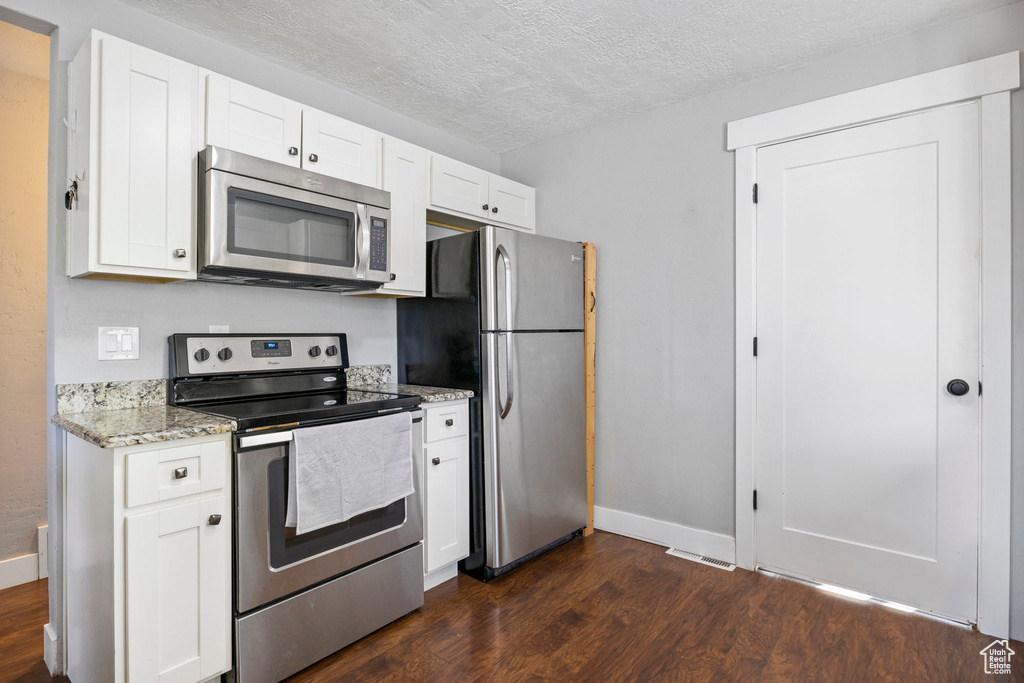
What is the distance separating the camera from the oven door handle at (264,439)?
68.6 inches

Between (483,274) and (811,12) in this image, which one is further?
(483,274)

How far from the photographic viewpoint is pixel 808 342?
257cm

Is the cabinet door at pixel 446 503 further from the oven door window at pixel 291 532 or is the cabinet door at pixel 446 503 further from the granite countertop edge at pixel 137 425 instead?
the granite countertop edge at pixel 137 425

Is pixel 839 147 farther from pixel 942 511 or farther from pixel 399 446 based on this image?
pixel 399 446

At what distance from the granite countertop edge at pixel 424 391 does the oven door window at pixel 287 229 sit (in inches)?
26.6

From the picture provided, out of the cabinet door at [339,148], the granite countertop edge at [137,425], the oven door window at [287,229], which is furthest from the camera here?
the cabinet door at [339,148]

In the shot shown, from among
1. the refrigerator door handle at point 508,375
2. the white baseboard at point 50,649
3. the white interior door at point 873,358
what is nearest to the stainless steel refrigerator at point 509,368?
the refrigerator door handle at point 508,375

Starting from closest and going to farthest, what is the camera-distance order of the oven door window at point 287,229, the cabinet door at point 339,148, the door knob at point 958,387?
1. the oven door window at point 287,229
2. the door knob at point 958,387
3. the cabinet door at point 339,148

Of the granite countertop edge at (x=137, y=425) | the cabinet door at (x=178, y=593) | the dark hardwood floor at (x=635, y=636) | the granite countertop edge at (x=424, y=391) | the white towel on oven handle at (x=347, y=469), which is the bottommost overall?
the dark hardwood floor at (x=635, y=636)

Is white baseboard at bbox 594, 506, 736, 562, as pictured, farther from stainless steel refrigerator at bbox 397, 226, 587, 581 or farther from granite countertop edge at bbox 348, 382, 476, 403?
granite countertop edge at bbox 348, 382, 476, 403

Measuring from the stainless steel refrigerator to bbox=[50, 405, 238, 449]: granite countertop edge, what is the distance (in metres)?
1.20

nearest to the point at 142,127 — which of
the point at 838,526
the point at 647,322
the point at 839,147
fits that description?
the point at 647,322

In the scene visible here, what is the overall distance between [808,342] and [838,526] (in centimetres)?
87

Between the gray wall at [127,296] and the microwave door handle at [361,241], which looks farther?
the microwave door handle at [361,241]
